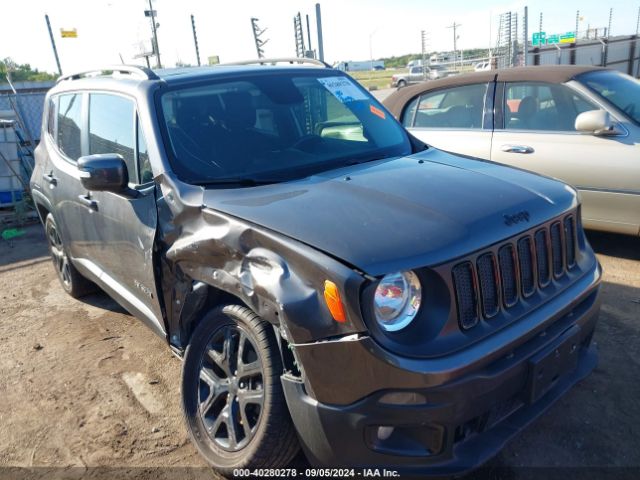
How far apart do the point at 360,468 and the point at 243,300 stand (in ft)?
2.66

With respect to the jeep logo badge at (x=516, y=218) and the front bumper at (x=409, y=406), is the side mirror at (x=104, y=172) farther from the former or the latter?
the jeep logo badge at (x=516, y=218)

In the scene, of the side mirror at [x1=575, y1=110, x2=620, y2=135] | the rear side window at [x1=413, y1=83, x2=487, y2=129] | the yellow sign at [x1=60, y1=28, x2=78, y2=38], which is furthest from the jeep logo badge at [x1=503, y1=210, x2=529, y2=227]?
the yellow sign at [x1=60, y1=28, x2=78, y2=38]

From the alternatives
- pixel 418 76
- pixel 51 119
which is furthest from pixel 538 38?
pixel 51 119

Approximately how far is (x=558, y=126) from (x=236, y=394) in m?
4.21

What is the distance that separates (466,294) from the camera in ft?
6.95

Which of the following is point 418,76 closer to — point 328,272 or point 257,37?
point 257,37

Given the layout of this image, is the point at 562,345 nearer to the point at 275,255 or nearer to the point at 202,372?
the point at 275,255

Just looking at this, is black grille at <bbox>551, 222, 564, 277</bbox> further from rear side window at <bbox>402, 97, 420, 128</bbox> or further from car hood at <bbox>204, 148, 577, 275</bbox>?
rear side window at <bbox>402, 97, 420, 128</bbox>

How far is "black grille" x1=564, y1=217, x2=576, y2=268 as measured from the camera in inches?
105

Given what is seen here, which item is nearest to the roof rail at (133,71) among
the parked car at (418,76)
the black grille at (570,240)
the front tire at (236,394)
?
the front tire at (236,394)

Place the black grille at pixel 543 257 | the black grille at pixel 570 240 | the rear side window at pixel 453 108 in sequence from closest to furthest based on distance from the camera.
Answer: the black grille at pixel 543 257, the black grille at pixel 570 240, the rear side window at pixel 453 108

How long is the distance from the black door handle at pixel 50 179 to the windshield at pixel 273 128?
1.76 m

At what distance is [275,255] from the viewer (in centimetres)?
215

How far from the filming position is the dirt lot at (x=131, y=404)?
2.70m
